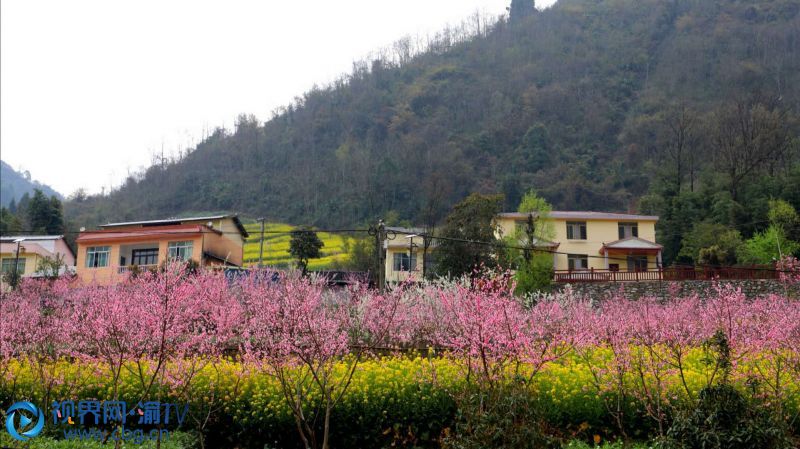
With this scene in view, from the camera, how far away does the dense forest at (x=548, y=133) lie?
4062 cm

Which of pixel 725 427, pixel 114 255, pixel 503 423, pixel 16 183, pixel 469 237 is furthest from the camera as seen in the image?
pixel 16 183

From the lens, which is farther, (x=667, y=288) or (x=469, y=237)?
(x=469, y=237)

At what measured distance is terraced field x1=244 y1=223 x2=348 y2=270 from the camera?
1895 inches

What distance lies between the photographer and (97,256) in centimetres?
3180

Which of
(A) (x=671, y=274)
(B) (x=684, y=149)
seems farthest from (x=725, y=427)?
(B) (x=684, y=149)

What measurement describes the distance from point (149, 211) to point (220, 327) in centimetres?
6200

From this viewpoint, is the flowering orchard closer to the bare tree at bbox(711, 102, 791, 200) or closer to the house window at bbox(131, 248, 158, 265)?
the house window at bbox(131, 248, 158, 265)

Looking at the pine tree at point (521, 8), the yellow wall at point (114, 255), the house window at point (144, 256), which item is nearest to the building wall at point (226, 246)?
the yellow wall at point (114, 255)

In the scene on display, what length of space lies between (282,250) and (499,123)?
33.2 metres

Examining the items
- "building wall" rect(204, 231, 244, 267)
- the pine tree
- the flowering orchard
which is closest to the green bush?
the flowering orchard

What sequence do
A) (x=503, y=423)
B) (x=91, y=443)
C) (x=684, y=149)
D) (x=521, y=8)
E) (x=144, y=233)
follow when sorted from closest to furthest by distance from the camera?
(x=503, y=423)
(x=91, y=443)
(x=144, y=233)
(x=684, y=149)
(x=521, y=8)

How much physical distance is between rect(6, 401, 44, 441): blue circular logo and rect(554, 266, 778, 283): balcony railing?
2070 cm

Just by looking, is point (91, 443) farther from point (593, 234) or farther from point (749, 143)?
point (749, 143)

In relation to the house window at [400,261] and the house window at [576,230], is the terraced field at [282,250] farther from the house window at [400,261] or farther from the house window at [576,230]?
the house window at [576,230]
